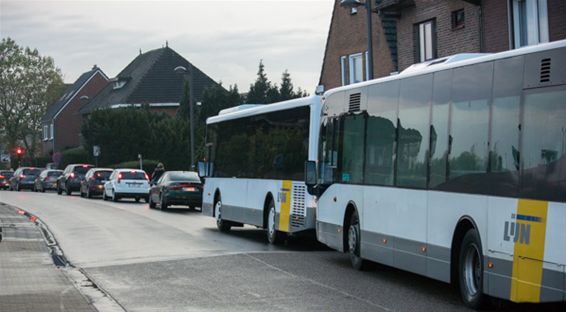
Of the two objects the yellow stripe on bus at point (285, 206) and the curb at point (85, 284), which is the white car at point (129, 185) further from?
the yellow stripe on bus at point (285, 206)

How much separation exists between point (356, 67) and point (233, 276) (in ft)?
86.2

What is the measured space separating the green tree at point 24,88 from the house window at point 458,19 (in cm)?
9327

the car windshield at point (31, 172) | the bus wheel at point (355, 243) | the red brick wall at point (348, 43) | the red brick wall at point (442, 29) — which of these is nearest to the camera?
the bus wheel at point (355, 243)

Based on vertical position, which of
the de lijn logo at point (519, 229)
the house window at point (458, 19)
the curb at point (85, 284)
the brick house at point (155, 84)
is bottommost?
the curb at point (85, 284)

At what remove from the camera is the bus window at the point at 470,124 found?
1152 centimetres

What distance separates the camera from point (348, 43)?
41.1 metres

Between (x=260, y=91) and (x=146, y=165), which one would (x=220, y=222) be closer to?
(x=146, y=165)

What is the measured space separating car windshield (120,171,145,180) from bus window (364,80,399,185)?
31.5 metres

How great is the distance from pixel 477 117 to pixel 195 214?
24.4 meters

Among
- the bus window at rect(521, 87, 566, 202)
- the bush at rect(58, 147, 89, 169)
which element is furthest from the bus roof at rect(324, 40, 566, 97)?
the bush at rect(58, 147, 89, 169)

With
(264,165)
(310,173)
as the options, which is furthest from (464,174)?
(264,165)

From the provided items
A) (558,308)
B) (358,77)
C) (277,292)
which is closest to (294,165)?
(277,292)

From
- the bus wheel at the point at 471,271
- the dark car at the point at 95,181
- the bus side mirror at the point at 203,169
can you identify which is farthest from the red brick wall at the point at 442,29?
the dark car at the point at 95,181

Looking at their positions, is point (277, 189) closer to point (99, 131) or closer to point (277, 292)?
point (277, 292)
